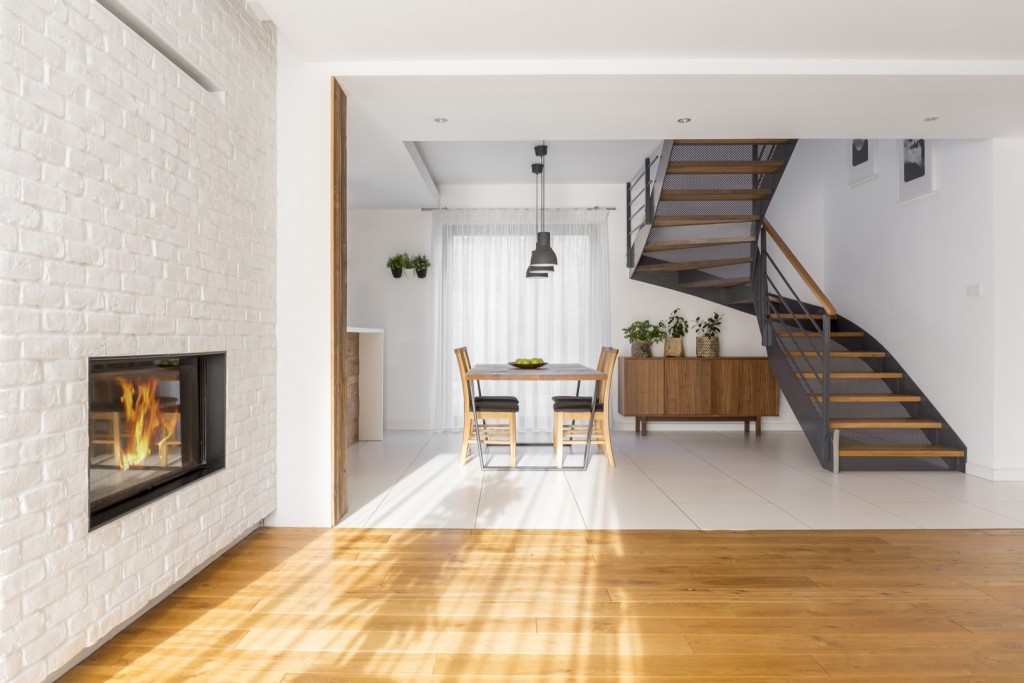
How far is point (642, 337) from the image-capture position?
687 cm

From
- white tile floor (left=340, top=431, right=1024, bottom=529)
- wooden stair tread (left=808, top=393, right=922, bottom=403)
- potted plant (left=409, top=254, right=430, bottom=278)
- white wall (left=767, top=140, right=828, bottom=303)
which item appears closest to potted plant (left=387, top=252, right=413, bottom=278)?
potted plant (left=409, top=254, right=430, bottom=278)

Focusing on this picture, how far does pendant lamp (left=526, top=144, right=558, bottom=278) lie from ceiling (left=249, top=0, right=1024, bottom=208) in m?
1.40

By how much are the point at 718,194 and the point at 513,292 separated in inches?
100.0

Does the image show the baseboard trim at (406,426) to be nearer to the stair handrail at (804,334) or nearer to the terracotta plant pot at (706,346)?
the terracotta plant pot at (706,346)

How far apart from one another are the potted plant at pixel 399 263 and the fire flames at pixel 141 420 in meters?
4.53

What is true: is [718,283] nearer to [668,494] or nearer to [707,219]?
[707,219]

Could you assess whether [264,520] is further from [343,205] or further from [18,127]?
[18,127]

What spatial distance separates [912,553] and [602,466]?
2377mm

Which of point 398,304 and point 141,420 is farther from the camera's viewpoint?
point 398,304

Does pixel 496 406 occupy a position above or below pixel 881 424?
above

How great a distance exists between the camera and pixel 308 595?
2.54 m

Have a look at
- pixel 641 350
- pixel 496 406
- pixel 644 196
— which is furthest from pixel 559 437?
pixel 644 196

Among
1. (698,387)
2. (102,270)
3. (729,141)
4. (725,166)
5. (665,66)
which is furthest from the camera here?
(698,387)

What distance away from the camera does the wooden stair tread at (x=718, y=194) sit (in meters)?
5.27
